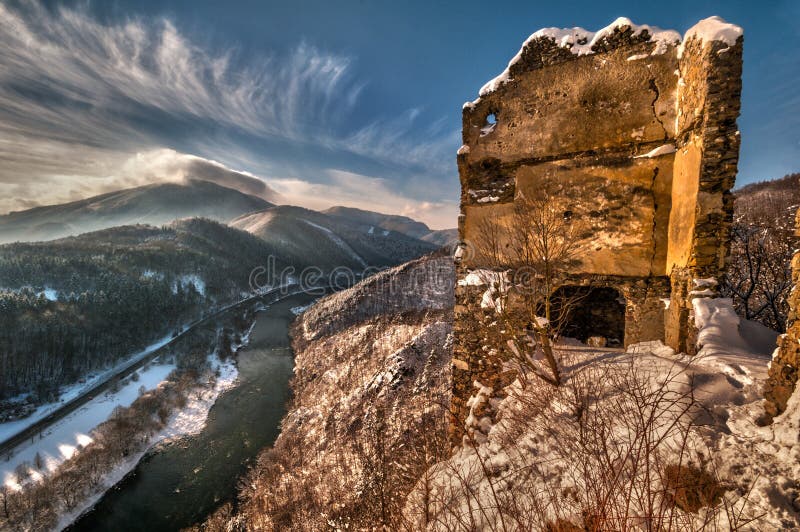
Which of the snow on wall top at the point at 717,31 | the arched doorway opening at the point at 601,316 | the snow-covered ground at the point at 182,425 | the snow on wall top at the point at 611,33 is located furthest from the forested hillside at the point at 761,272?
the snow-covered ground at the point at 182,425

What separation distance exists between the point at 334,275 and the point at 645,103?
10525cm

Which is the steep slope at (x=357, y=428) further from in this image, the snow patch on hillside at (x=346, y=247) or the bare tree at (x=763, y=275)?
the snow patch on hillside at (x=346, y=247)

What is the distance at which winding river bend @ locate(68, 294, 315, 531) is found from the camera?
18297 millimetres

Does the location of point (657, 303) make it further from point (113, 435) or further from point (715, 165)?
point (113, 435)

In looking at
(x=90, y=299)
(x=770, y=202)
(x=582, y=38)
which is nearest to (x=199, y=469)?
(x=582, y=38)

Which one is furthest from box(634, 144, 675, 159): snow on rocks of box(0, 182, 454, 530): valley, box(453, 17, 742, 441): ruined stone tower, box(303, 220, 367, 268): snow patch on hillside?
box(303, 220, 367, 268): snow patch on hillside

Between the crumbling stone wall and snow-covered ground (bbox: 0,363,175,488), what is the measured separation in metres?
36.8

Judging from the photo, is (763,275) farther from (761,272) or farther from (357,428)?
(357,428)

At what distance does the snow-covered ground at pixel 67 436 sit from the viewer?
923 inches

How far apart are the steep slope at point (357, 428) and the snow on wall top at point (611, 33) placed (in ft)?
23.0

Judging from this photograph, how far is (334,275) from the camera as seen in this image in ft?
353

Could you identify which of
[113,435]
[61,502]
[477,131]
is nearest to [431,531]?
[477,131]

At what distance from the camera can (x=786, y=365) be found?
3209 mm

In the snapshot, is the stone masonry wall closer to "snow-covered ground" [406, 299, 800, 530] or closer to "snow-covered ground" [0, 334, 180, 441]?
"snow-covered ground" [406, 299, 800, 530]
